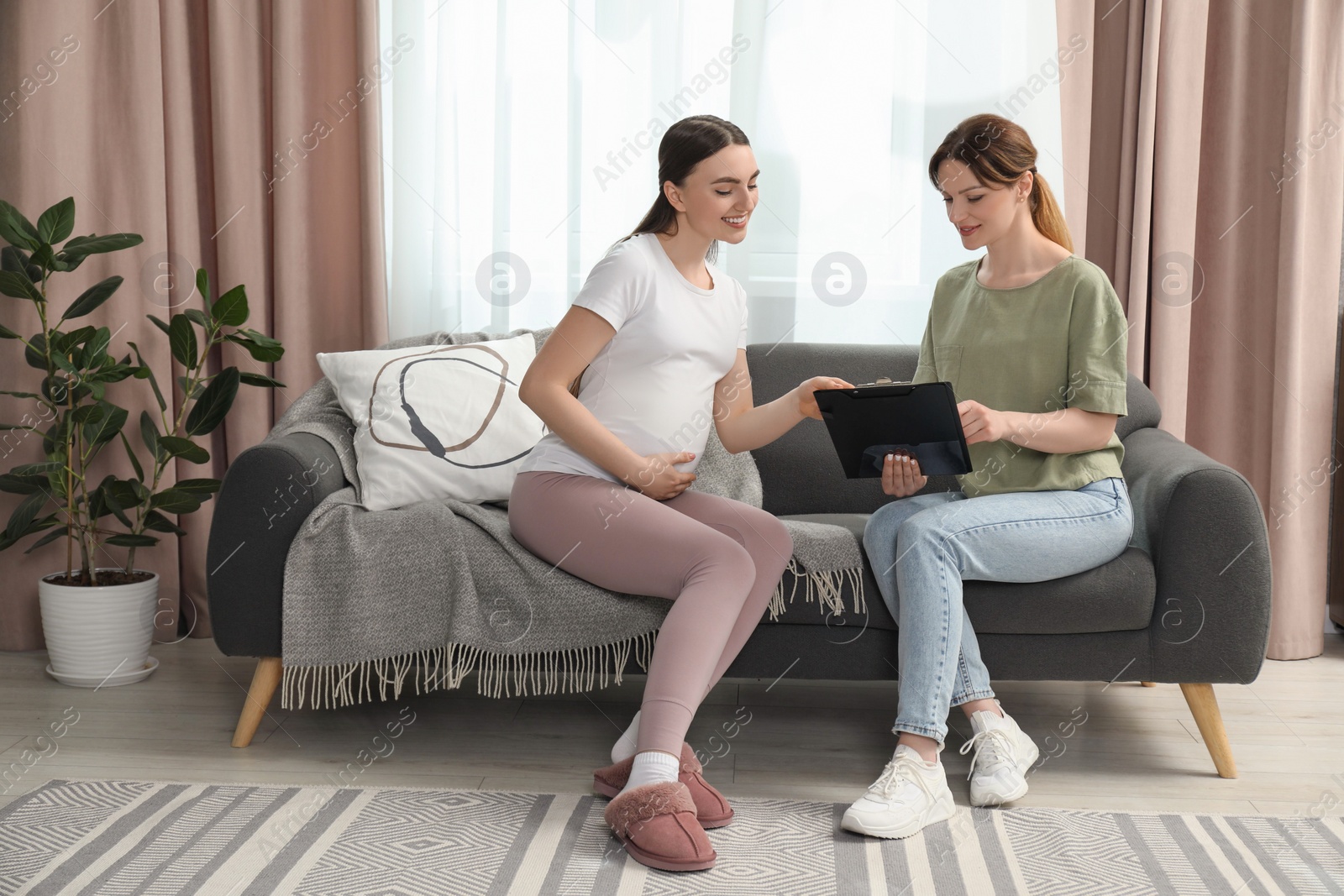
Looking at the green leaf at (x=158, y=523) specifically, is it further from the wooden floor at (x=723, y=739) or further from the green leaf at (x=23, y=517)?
the wooden floor at (x=723, y=739)

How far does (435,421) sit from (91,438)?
0.78 meters

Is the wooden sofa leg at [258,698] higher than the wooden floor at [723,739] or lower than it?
higher

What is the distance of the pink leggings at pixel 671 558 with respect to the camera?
1540 millimetres

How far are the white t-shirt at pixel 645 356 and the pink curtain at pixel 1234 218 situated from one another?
122 centimetres

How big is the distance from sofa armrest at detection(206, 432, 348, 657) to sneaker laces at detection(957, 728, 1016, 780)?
115cm

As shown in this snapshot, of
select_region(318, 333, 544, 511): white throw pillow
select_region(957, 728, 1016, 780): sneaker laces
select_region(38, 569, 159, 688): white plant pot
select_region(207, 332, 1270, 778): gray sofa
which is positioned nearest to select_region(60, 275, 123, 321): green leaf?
select_region(318, 333, 544, 511): white throw pillow

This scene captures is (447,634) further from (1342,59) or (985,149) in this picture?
(1342,59)

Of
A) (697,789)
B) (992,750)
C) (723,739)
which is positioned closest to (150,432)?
(723,739)

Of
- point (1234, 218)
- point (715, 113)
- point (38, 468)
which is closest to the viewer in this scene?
point (38, 468)

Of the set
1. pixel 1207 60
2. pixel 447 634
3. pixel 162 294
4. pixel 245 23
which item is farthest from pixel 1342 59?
pixel 162 294

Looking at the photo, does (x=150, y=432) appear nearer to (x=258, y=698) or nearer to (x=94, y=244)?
(x=94, y=244)

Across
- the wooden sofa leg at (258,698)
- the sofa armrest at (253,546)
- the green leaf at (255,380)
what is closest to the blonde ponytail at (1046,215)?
the sofa armrest at (253,546)

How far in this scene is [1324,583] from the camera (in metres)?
2.54

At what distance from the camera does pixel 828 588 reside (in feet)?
5.89
